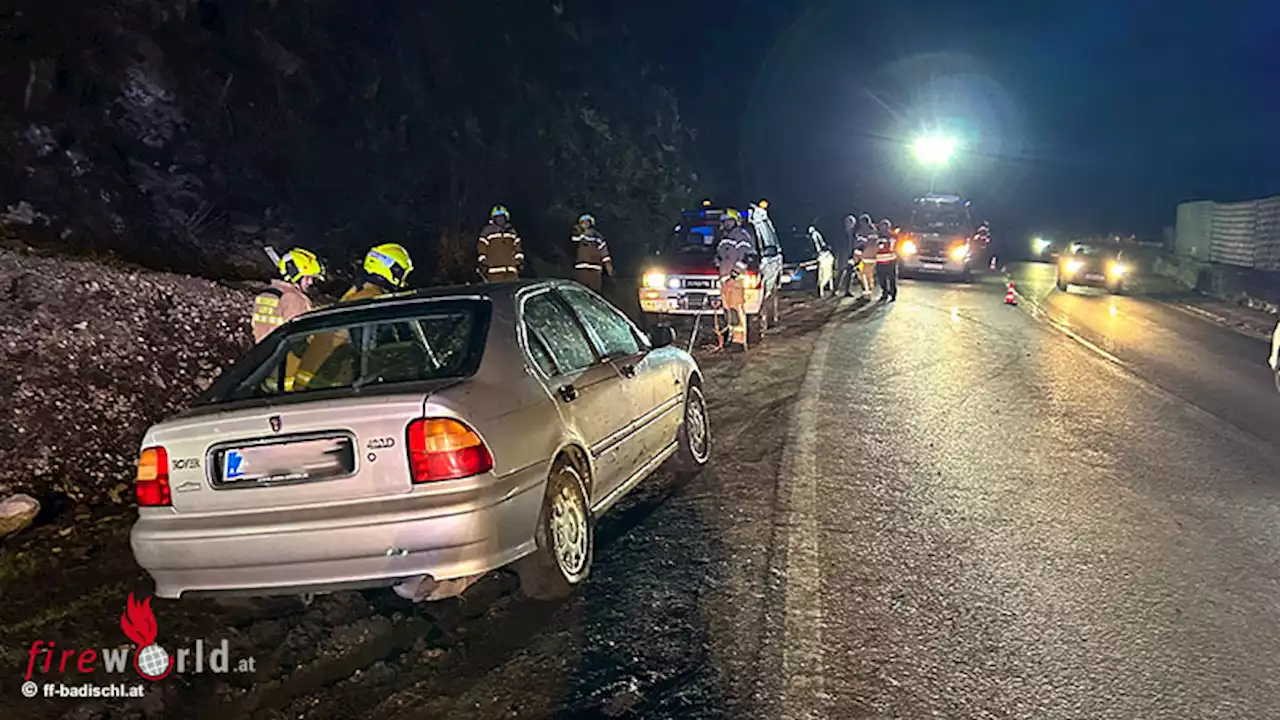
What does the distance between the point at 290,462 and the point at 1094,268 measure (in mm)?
24589

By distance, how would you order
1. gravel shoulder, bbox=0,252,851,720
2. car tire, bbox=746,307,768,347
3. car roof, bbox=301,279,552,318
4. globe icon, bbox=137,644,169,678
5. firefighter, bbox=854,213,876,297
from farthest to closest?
firefighter, bbox=854,213,876,297
car tire, bbox=746,307,768,347
car roof, bbox=301,279,552,318
globe icon, bbox=137,644,169,678
gravel shoulder, bbox=0,252,851,720

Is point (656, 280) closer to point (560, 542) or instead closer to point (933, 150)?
point (560, 542)

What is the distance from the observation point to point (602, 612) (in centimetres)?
517

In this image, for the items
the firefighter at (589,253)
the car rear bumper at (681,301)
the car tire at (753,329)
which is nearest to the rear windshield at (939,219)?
the car rear bumper at (681,301)

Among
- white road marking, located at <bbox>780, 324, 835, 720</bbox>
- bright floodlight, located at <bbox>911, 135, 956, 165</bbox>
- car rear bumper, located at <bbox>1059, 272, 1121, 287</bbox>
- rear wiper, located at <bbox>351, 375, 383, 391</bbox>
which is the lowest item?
car rear bumper, located at <bbox>1059, 272, 1121, 287</bbox>

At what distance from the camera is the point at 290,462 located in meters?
4.68

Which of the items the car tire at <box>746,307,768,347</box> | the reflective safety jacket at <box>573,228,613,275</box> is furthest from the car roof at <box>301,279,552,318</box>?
the reflective safety jacket at <box>573,228,613,275</box>

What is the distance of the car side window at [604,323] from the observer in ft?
21.6

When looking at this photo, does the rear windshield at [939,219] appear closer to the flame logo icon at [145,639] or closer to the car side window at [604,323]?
the car side window at [604,323]

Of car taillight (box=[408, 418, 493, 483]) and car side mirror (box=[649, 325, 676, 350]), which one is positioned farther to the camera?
car side mirror (box=[649, 325, 676, 350])

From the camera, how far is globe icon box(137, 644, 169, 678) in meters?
4.72

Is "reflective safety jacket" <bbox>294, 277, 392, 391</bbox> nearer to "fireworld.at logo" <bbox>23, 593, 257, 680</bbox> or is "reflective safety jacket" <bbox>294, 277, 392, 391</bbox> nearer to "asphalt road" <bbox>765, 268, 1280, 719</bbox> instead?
"fireworld.at logo" <bbox>23, 593, 257, 680</bbox>

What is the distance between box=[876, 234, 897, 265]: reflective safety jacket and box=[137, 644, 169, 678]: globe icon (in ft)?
57.9

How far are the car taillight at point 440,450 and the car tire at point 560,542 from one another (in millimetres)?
595
